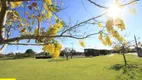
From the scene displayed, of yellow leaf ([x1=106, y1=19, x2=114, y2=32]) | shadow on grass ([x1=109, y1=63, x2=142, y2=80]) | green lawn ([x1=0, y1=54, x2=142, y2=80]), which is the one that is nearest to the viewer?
yellow leaf ([x1=106, y1=19, x2=114, y2=32])

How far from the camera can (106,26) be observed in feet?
10.9

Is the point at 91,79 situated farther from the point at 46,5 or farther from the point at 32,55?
the point at 32,55

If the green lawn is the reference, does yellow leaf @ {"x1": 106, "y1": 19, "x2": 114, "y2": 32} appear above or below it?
above

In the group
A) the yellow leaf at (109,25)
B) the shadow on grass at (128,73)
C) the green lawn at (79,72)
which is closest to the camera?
the yellow leaf at (109,25)

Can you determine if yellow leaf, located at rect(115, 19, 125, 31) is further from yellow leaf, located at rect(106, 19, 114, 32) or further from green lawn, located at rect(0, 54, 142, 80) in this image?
green lawn, located at rect(0, 54, 142, 80)

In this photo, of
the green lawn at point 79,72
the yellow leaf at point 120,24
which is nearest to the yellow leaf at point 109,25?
the yellow leaf at point 120,24

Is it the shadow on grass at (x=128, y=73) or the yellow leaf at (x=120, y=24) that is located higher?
the yellow leaf at (x=120, y=24)

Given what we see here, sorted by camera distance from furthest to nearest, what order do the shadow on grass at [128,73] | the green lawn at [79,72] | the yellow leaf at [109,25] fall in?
1. the green lawn at [79,72]
2. the shadow on grass at [128,73]
3. the yellow leaf at [109,25]

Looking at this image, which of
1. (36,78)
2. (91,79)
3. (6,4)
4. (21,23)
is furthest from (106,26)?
(36,78)

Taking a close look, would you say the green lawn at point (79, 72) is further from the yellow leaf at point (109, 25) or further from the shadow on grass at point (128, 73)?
the yellow leaf at point (109, 25)

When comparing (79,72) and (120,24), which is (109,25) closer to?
(120,24)

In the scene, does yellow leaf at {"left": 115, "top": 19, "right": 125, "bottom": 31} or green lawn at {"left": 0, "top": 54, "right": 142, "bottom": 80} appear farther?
green lawn at {"left": 0, "top": 54, "right": 142, "bottom": 80}

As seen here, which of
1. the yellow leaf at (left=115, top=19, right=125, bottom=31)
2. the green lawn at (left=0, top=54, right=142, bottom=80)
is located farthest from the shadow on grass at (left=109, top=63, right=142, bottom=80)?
the yellow leaf at (left=115, top=19, right=125, bottom=31)

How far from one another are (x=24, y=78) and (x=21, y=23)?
16.2m
